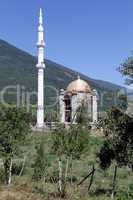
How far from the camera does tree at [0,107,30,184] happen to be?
27.0m

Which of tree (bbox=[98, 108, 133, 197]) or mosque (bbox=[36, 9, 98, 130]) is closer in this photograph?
tree (bbox=[98, 108, 133, 197])

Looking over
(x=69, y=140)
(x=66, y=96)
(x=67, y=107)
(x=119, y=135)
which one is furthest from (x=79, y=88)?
(x=119, y=135)

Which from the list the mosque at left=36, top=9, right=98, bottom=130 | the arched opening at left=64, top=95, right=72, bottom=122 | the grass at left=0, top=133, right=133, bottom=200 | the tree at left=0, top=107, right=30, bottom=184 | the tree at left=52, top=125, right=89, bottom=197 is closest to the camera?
the grass at left=0, top=133, right=133, bottom=200

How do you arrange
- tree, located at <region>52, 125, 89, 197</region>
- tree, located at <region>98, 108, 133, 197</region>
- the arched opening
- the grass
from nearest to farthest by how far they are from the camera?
1. the grass
2. tree, located at <region>98, 108, 133, 197</region>
3. tree, located at <region>52, 125, 89, 197</region>
4. the arched opening

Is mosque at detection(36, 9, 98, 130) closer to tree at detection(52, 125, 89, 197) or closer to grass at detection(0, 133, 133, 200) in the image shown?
grass at detection(0, 133, 133, 200)

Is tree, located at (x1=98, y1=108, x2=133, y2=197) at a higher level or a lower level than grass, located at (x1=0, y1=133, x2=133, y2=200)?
higher

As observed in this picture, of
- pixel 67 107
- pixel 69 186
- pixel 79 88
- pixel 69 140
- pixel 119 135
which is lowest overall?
pixel 69 186

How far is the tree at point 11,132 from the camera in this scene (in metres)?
27.0

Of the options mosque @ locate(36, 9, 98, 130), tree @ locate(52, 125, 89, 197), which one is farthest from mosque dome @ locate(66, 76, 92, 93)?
tree @ locate(52, 125, 89, 197)

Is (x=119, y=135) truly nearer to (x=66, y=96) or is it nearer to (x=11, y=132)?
(x=11, y=132)

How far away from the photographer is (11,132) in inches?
1077

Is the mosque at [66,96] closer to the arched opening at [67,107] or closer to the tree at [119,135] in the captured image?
the arched opening at [67,107]

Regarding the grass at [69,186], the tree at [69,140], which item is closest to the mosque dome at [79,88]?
the grass at [69,186]

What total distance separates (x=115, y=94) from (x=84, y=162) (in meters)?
22.4
